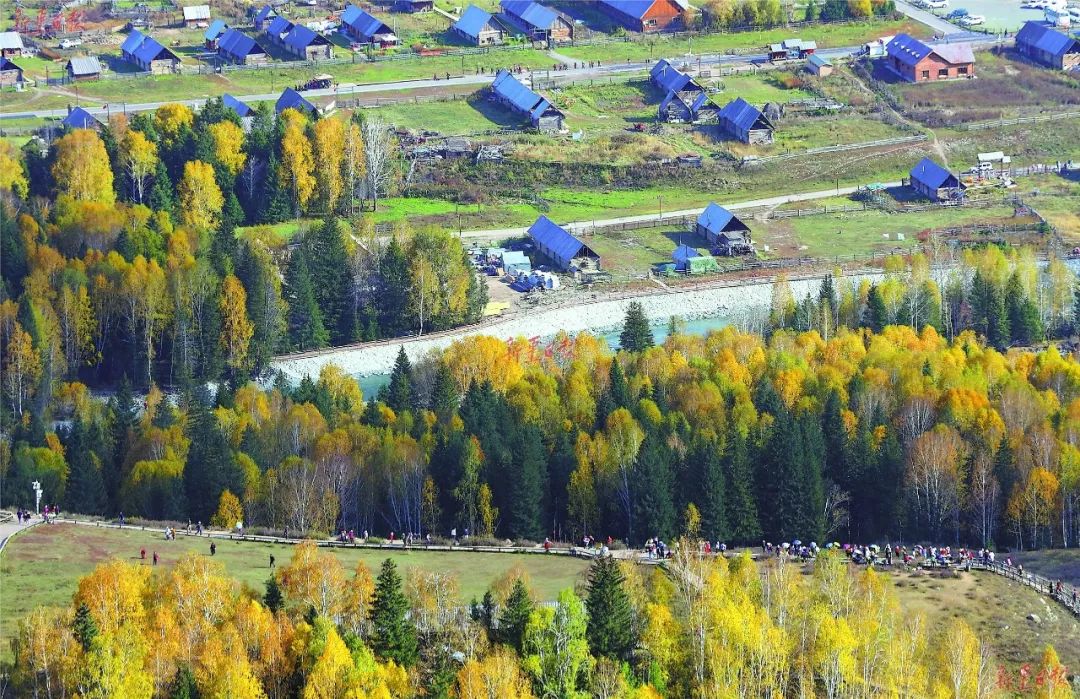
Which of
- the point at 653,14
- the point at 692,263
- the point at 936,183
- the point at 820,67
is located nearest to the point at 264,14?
the point at 653,14

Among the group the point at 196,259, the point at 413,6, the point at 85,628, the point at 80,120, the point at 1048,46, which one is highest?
the point at 85,628

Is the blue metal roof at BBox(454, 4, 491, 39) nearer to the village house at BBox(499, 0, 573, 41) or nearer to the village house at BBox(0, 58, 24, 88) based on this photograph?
the village house at BBox(499, 0, 573, 41)

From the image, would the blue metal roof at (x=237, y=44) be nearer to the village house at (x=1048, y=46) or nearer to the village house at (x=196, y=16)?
the village house at (x=196, y=16)

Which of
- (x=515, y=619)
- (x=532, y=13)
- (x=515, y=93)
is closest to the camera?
(x=515, y=619)

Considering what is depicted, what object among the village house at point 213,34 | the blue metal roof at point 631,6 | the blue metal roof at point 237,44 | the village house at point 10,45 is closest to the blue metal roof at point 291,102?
the blue metal roof at point 237,44

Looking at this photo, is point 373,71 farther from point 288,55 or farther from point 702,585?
point 702,585

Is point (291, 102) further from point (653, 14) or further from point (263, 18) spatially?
point (653, 14)
